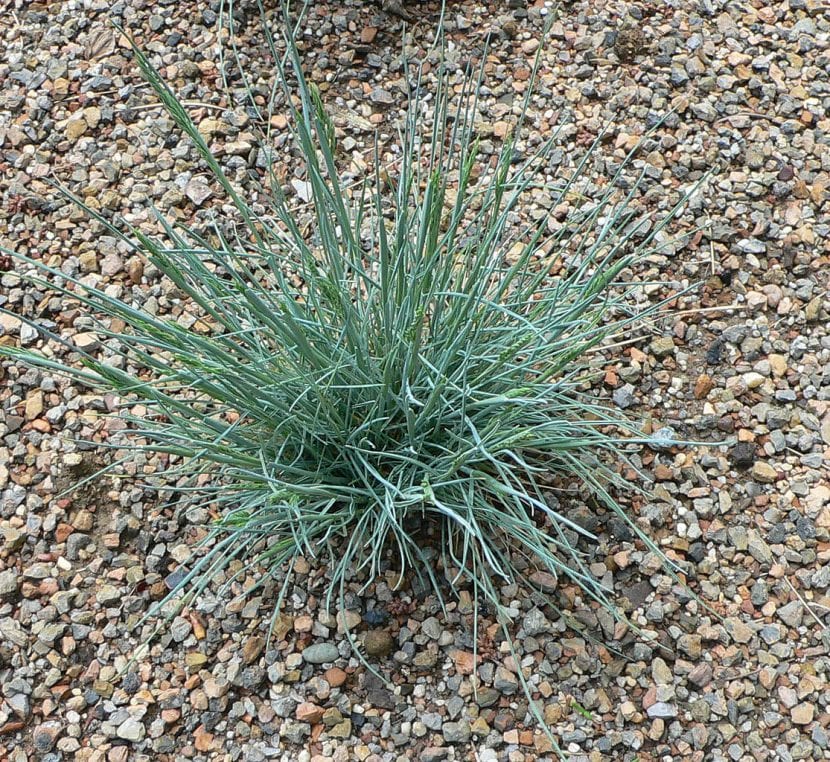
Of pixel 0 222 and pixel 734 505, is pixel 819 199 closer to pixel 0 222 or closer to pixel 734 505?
pixel 734 505

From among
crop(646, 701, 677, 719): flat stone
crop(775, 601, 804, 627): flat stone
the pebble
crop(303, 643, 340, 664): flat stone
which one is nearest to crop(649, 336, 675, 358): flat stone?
crop(775, 601, 804, 627): flat stone

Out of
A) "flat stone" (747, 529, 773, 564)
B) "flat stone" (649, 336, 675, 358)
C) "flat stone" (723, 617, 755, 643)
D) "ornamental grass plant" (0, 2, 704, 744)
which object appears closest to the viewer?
"ornamental grass plant" (0, 2, 704, 744)

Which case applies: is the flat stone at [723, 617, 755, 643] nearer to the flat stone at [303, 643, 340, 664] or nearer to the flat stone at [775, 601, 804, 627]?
the flat stone at [775, 601, 804, 627]

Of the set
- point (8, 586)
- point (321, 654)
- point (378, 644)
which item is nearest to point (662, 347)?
point (378, 644)

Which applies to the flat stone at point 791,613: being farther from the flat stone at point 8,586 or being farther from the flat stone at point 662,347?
the flat stone at point 8,586

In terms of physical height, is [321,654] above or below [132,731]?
above

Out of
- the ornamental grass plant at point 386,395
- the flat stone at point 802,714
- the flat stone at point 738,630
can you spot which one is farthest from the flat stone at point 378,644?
the flat stone at point 802,714

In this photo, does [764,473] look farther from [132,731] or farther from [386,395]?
[132,731]

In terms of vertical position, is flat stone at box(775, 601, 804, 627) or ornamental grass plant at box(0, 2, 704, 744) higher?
ornamental grass plant at box(0, 2, 704, 744)
